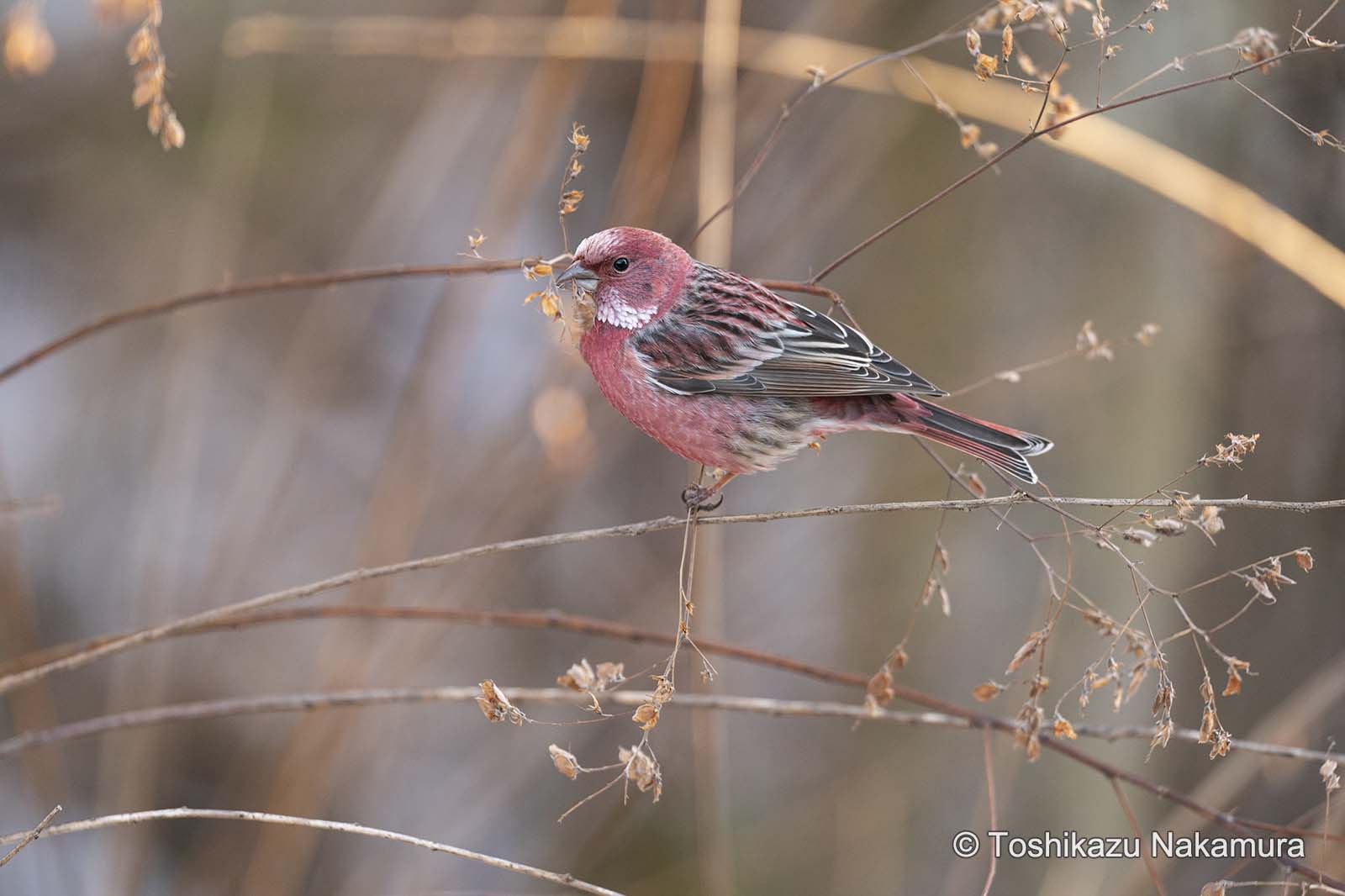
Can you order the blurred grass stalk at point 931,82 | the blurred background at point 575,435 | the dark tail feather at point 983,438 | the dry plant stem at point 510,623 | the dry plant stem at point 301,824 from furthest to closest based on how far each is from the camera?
the blurred background at point 575,435, the blurred grass stalk at point 931,82, the dark tail feather at point 983,438, the dry plant stem at point 510,623, the dry plant stem at point 301,824

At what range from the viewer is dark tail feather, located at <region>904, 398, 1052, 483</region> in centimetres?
243

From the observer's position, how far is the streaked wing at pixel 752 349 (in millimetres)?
2629

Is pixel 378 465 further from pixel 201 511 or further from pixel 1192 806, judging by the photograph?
pixel 1192 806

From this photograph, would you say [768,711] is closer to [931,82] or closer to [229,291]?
[229,291]

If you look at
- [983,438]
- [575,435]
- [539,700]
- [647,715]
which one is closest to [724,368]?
[575,435]

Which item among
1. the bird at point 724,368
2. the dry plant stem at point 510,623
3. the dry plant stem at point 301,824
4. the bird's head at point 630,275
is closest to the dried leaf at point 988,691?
the dry plant stem at point 510,623

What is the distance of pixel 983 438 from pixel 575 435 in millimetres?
1099

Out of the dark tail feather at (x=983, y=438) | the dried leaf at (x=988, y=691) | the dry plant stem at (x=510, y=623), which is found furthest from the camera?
the dark tail feather at (x=983, y=438)

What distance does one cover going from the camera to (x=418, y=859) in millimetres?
4219

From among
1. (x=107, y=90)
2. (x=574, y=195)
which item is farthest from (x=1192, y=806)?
(x=107, y=90)

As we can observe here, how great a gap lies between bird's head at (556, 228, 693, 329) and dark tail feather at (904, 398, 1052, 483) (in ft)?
2.18

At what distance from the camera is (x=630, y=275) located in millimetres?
2717

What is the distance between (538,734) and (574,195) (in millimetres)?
3208

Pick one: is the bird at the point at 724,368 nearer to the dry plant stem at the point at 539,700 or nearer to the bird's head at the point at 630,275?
the bird's head at the point at 630,275
